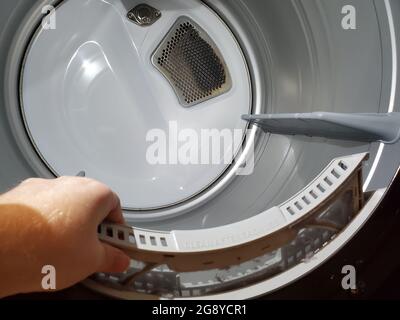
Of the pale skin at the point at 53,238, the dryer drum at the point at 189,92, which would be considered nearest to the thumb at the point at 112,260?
the pale skin at the point at 53,238

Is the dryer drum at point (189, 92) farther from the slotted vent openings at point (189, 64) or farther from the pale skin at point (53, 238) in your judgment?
the pale skin at point (53, 238)

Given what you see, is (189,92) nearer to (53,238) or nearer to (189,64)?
(189,64)

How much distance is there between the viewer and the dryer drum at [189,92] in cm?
102

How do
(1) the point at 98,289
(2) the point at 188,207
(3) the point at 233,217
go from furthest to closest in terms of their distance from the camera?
(2) the point at 188,207 → (3) the point at 233,217 → (1) the point at 98,289

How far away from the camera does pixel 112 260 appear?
75 centimetres

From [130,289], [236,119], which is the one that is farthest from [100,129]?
[130,289]

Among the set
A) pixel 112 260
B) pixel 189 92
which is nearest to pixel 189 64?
pixel 189 92

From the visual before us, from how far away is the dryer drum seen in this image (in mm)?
1022

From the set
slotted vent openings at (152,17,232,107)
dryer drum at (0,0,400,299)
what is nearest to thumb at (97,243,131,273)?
dryer drum at (0,0,400,299)

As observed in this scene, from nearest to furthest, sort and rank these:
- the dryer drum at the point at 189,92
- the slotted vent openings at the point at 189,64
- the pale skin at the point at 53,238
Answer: the pale skin at the point at 53,238 < the dryer drum at the point at 189,92 < the slotted vent openings at the point at 189,64

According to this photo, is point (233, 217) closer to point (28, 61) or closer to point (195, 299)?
point (195, 299)

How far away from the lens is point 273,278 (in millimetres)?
808

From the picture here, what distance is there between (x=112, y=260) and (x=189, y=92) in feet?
2.06
